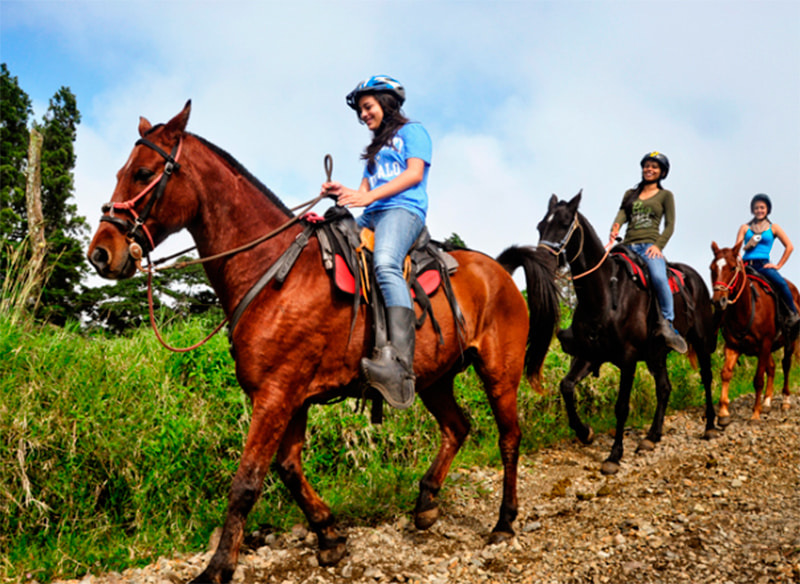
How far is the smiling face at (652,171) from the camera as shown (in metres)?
7.96

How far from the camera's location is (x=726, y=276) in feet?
30.9

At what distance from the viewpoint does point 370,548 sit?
4.30 meters

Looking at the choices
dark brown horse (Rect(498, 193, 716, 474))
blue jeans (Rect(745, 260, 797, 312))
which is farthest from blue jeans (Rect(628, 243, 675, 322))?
blue jeans (Rect(745, 260, 797, 312))

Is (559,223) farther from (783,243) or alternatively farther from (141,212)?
(783,243)

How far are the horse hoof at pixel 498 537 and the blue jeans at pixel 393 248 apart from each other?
1969mm

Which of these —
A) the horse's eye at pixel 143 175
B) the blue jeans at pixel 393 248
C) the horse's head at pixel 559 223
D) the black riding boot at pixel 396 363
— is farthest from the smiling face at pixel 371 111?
the horse's head at pixel 559 223

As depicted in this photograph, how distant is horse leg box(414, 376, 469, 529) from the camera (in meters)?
4.60

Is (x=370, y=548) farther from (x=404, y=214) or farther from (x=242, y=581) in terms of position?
→ (x=404, y=214)

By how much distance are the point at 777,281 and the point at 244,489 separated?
1033cm

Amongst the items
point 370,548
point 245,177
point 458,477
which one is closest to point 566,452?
point 458,477

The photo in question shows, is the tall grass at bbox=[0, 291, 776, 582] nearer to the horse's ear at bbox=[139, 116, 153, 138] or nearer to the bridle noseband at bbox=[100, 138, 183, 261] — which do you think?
the bridle noseband at bbox=[100, 138, 183, 261]

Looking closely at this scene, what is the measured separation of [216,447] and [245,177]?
2.67 meters

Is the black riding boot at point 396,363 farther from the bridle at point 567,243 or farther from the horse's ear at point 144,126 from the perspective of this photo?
the bridle at point 567,243

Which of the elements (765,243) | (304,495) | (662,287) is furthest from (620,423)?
(765,243)
